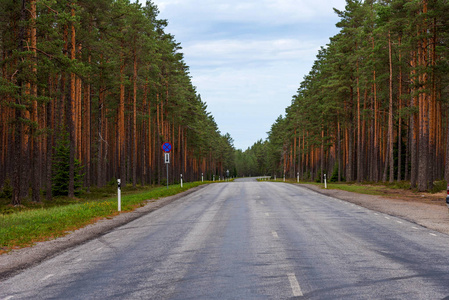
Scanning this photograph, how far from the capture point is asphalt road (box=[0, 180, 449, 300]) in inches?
244

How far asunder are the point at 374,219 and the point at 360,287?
9609 mm

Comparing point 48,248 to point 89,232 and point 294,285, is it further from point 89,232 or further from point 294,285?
point 294,285

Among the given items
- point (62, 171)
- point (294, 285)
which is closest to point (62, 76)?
point (62, 171)

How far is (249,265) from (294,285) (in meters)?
1.60

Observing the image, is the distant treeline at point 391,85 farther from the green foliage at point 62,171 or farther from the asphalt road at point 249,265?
the green foliage at point 62,171

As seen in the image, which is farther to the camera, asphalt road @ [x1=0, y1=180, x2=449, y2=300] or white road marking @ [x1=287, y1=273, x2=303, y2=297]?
asphalt road @ [x1=0, y1=180, x2=449, y2=300]

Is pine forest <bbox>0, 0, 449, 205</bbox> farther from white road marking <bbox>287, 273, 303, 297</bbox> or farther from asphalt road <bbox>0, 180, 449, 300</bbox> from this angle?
white road marking <bbox>287, 273, 303, 297</bbox>

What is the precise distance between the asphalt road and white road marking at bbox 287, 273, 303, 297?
0.01 m

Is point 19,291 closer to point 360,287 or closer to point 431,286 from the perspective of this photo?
point 360,287

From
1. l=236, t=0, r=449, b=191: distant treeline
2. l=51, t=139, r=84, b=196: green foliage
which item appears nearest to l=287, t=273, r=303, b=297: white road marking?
l=51, t=139, r=84, b=196: green foliage

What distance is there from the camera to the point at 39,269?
8.00 m

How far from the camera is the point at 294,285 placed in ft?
21.1

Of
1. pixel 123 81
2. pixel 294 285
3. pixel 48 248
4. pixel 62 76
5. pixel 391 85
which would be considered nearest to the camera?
pixel 294 285

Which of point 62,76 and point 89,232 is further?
point 62,76
